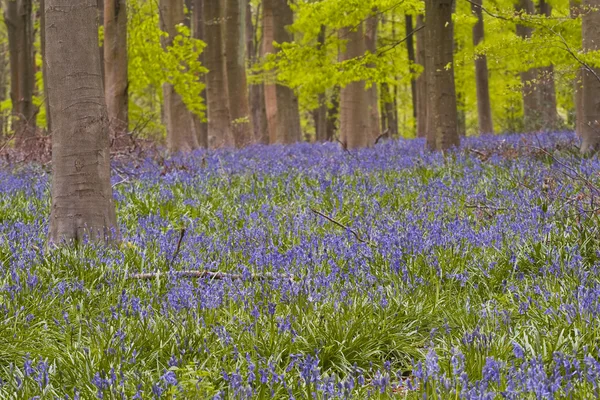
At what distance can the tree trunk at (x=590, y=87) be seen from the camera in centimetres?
1046

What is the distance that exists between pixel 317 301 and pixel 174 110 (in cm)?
1284

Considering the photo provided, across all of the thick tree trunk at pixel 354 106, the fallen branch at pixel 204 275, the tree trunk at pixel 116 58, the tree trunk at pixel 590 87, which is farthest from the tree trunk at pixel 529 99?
the fallen branch at pixel 204 275

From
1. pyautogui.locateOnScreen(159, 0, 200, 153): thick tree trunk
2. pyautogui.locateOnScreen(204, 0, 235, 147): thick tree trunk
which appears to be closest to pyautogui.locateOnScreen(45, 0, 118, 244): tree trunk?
pyautogui.locateOnScreen(159, 0, 200, 153): thick tree trunk

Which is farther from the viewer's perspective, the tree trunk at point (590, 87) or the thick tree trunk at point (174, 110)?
the thick tree trunk at point (174, 110)

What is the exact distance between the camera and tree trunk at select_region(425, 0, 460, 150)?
11.5m

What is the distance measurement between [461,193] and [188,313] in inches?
188

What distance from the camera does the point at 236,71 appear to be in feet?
58.5

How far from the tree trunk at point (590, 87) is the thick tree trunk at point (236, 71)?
31.3 ft

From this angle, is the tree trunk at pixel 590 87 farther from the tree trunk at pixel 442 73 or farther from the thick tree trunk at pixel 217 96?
the thick tree trunk at pixel 217 96

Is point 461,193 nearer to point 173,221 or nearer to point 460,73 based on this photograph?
point 173,221

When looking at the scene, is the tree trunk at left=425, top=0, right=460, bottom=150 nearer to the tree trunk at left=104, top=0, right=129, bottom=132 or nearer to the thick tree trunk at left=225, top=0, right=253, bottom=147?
the tree trunk at left=104, top=0, right=129, bottom=132

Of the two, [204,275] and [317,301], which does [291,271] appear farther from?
[317,301]

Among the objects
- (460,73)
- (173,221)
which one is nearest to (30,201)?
(173,221)

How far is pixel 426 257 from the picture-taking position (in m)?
4.77
